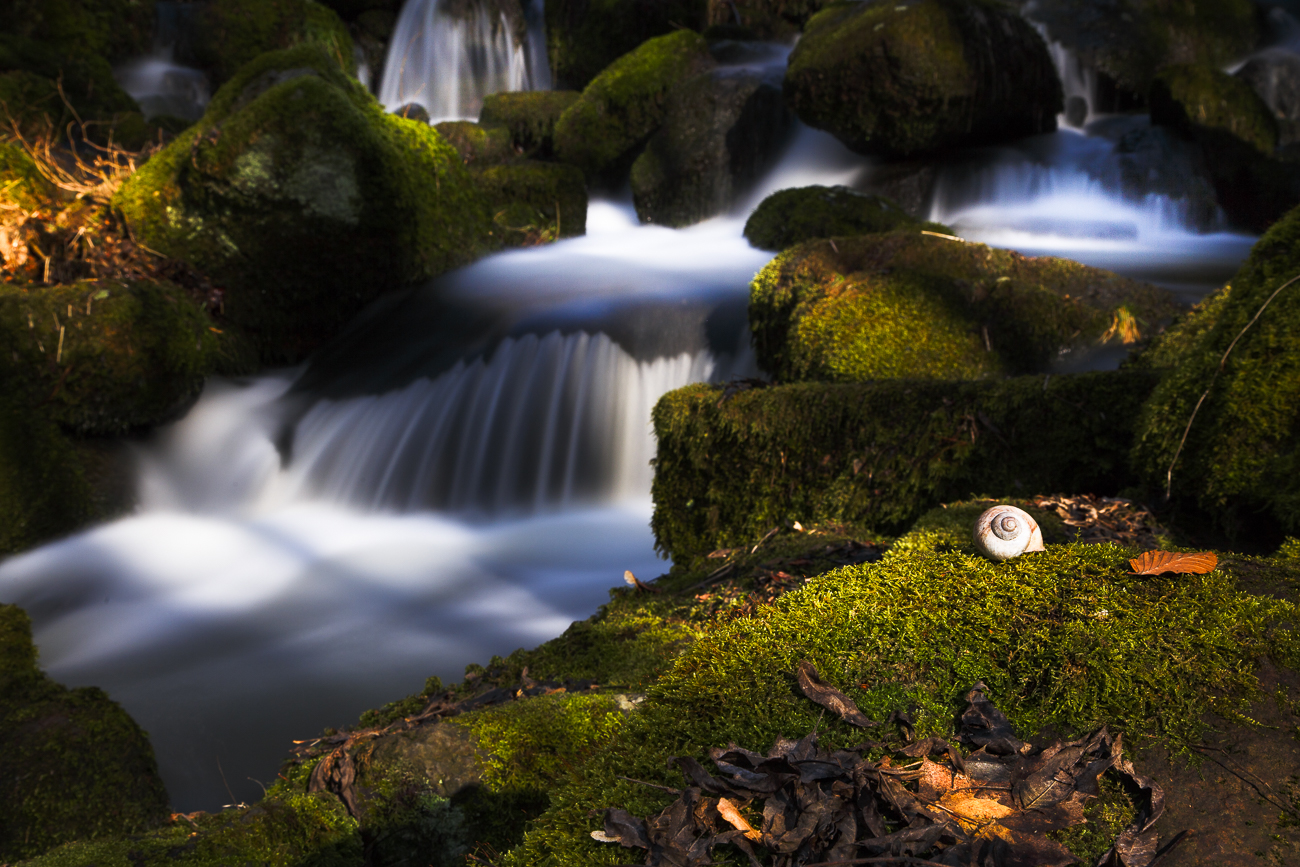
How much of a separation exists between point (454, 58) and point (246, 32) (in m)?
4.25

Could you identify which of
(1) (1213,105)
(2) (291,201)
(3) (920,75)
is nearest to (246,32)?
(2) (291,201)

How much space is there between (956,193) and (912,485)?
899 centimetres

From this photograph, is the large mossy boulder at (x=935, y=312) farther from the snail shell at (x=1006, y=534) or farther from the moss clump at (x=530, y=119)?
the moss clump at (x=530, y=119)

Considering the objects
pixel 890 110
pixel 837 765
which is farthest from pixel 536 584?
pixel 890 110

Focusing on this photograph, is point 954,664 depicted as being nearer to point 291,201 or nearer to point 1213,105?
point 291,201

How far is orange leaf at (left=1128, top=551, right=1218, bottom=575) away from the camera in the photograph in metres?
1.88

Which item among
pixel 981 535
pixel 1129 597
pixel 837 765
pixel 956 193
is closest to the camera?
pixel 837 765

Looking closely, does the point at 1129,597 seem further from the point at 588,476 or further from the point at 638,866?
the point at 588,476

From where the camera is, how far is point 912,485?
3867mm

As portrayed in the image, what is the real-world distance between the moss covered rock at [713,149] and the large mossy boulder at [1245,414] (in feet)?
34.7

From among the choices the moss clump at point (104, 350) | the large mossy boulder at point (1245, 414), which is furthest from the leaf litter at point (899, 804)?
the moss clump at point (104, 350)

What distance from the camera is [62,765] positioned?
3.35m

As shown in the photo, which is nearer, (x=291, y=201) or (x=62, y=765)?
(x=62, y=765)

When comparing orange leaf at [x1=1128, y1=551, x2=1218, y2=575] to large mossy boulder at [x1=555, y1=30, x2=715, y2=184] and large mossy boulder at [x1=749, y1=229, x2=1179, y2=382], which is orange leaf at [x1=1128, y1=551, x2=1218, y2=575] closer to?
large mossy boulder at [x1=749, y1=229, x2=1179, y2=382]
